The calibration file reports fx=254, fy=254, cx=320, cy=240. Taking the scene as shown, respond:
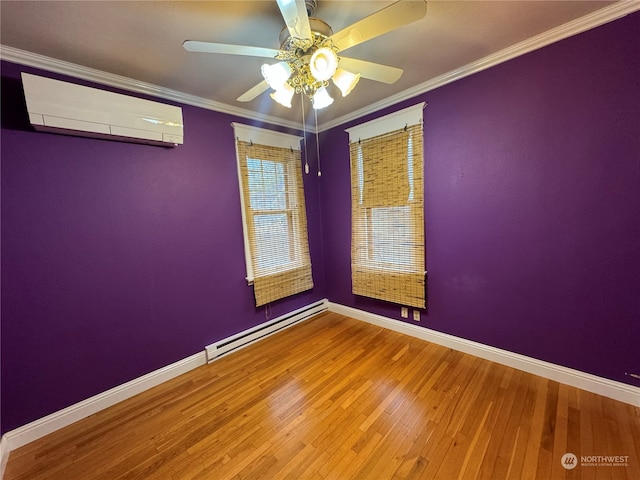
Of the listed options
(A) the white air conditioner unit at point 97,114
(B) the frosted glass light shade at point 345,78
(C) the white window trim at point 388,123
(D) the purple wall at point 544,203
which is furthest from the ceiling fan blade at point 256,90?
(D) the purple wall at point 544,203

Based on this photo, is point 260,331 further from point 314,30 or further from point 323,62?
point 314,30

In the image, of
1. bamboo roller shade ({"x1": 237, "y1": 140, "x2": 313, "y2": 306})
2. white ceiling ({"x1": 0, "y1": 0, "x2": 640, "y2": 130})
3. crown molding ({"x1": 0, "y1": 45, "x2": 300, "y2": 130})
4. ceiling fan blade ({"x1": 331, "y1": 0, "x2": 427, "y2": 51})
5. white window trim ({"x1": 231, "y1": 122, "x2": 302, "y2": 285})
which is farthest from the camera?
bamboo roller shade ({"x1": 237, "y1": 140, "x2": 313, "y2": 306})

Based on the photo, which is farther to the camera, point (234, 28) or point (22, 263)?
point (22, 263)

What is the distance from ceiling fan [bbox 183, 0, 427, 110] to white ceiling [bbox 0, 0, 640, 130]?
0.33m

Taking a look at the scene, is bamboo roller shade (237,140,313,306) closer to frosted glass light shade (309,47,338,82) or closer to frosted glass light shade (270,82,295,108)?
frosted glass light shade (270,82,295,108)

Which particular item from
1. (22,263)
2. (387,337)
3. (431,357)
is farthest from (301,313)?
(22,263)

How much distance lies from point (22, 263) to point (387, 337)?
300cm

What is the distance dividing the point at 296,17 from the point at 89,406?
2.79 meters

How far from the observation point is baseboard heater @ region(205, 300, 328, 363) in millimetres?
2480

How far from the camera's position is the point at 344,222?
3229mm

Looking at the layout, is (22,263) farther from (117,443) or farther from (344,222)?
(344,222)

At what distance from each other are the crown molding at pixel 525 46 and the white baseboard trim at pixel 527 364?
232cm

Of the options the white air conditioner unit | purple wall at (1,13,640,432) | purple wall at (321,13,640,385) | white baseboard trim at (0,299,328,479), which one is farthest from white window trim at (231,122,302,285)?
purple wall at (321,13,640,385)

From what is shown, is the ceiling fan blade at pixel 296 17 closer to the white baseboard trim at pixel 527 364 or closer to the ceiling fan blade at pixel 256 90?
the ceiling fan blade at pixel 256 90
